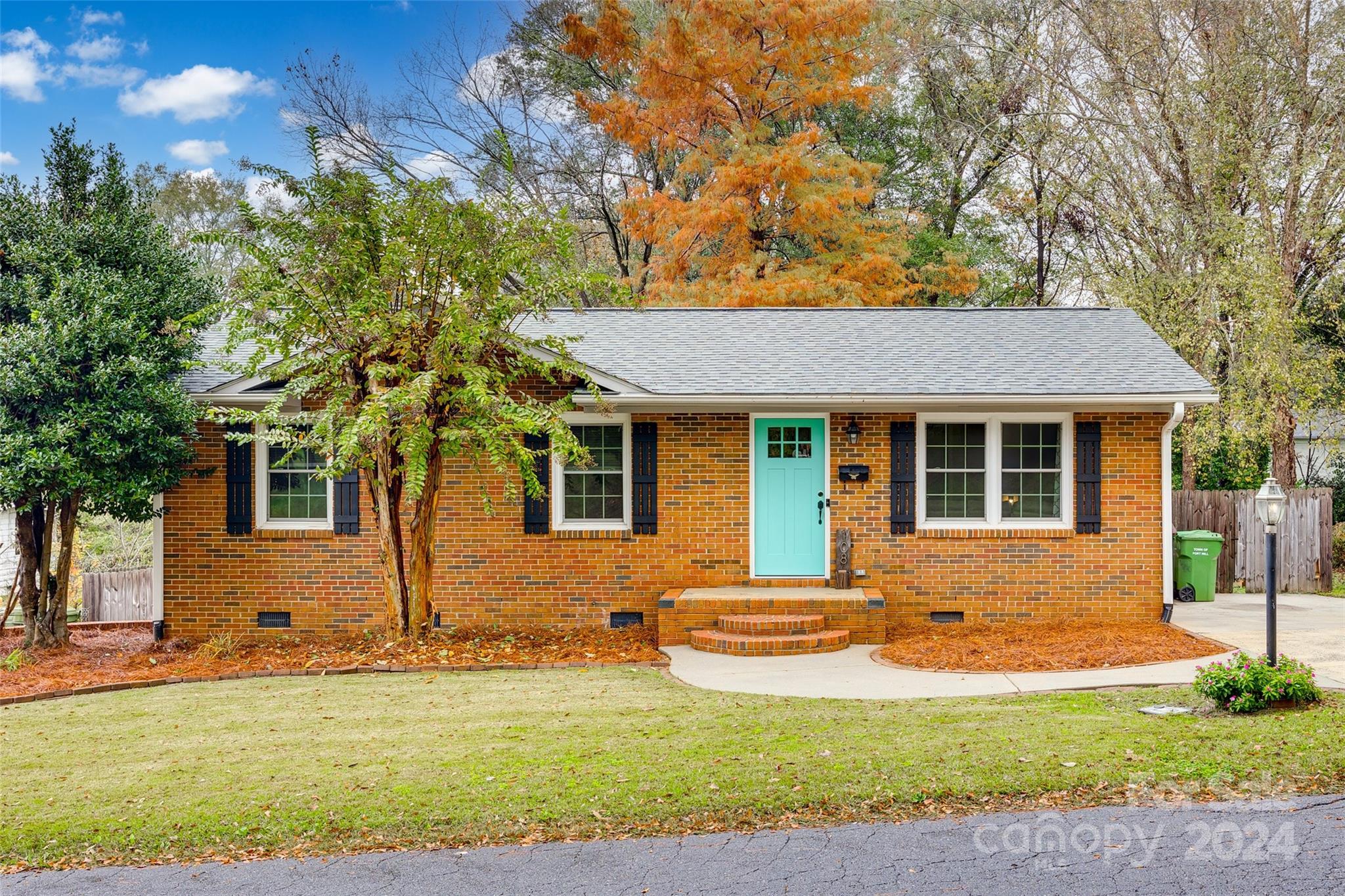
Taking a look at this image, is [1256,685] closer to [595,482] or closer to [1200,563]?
[595,482]

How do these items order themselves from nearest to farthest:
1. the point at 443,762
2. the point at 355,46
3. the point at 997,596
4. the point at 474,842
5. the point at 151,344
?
the point at 474,842 → the point at 443,762 → the point at 151,344 → the point at 997,596 → the point at 355,46

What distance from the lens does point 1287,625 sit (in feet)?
35.1

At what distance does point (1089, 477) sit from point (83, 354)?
1084 centimetres

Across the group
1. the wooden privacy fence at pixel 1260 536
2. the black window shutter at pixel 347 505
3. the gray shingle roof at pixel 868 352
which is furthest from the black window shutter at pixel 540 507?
the wooden privacy fence at pixel 1260 536

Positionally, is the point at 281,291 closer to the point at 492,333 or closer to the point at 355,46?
the point at 492,333

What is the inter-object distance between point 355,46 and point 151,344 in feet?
43.1

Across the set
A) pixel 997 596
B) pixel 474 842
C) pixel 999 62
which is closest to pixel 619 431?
pixel 997 596

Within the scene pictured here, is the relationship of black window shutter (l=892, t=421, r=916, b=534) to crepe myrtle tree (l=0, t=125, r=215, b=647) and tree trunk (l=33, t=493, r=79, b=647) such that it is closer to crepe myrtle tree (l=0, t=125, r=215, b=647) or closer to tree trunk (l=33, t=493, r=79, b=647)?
crepe myrtle tree (l=0, t=125, r=215, b=647)

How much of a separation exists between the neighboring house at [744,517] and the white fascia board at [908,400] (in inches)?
7.1

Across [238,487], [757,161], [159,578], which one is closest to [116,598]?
[159,578]

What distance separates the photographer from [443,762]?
5.84 m

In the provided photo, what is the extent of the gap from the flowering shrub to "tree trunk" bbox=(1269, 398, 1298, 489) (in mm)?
11099

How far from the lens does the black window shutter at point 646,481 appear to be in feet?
36.2

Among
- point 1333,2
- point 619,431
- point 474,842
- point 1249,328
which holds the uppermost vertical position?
point 1333,2
